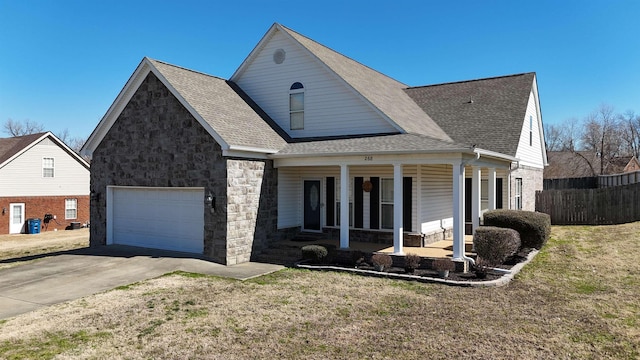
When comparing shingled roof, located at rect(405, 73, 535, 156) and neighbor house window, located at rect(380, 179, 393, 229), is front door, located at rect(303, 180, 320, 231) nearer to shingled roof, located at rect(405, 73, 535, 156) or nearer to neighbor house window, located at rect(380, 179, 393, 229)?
neighbor house window, located at rect(380, 179, 393, 229)

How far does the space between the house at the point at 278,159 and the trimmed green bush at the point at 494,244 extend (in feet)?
2.39

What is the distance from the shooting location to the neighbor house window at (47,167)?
Result: 30375 mm

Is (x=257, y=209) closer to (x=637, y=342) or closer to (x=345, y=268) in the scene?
(x=345, y=268)

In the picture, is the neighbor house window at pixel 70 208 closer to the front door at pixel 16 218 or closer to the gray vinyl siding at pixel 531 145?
the front door at pixel 16 218

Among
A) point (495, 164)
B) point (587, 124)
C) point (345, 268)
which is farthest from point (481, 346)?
point (587, 124)

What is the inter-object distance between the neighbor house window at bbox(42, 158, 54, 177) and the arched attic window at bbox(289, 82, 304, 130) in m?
22.1

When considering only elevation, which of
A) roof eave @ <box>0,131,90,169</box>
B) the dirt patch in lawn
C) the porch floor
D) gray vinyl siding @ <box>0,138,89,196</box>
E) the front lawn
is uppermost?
roof eave @ <box>0,131,90,169</box>

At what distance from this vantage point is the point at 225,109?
51.6 ft

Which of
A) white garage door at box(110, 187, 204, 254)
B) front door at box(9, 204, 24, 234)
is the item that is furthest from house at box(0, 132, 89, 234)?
white garage door at box(110, 187, 204, 254)

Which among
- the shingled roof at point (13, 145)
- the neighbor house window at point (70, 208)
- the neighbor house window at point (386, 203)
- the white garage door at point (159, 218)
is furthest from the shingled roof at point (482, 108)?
the shingled roof at point (13, 145)

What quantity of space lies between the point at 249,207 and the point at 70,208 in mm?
23714

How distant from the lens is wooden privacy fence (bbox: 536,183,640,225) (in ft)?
70.0

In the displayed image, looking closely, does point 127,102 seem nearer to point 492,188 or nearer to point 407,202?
point 407,202

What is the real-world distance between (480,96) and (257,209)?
515 inches
